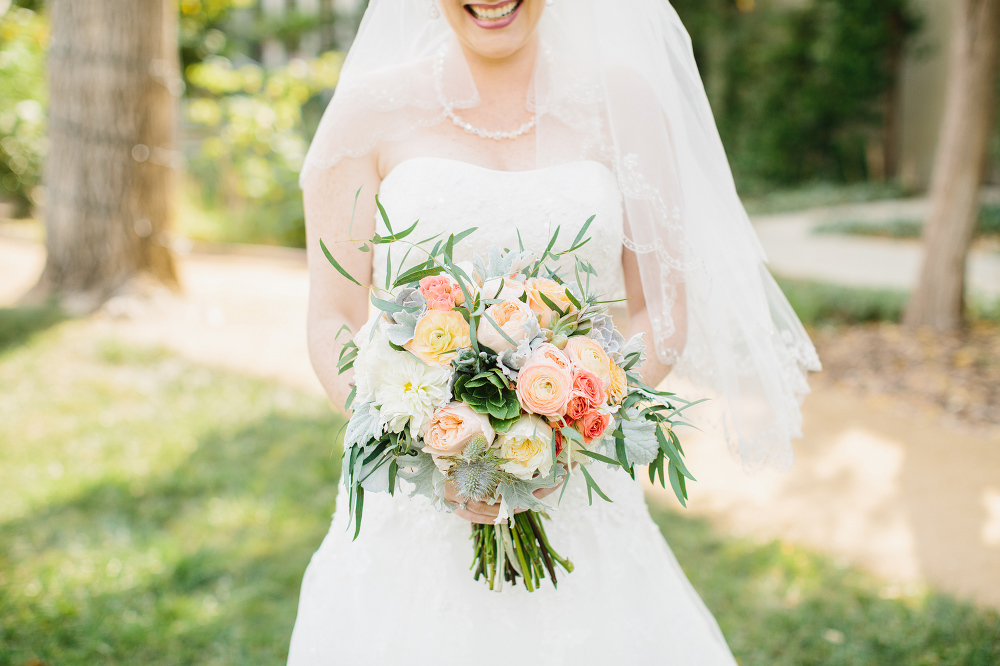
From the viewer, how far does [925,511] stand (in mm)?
4145

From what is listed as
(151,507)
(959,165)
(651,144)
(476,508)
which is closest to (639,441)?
(476,508)

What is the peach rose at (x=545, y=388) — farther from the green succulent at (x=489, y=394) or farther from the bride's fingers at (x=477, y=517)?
the bride's fingers at (x=477, y=517)

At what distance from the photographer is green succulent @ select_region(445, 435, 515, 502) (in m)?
1.40

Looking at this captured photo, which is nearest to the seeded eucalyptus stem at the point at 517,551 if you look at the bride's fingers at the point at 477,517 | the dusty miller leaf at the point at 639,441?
the bride's fingers at the point at 477,517

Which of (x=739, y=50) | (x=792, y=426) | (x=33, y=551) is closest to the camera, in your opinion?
(x=792, y=426)

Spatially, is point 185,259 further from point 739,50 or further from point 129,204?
point 739,50

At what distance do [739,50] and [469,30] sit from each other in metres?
18.5

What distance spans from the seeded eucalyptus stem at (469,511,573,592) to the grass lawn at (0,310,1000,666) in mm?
1720

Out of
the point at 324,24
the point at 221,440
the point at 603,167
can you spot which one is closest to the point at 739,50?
the point at 324,24

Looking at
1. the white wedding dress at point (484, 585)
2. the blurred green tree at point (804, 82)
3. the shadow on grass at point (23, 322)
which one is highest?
the blurred green tree at point (804, 82)

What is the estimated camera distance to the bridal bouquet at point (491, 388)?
138cm

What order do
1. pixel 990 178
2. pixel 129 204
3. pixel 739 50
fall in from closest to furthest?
pixel 129 204 < pixel 990 178 < pixel 739 50

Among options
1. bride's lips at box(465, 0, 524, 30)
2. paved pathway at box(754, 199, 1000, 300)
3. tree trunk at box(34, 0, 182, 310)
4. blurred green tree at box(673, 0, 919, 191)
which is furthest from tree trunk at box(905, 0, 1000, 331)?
blurred green tree at box(673, 0, 919, 191)

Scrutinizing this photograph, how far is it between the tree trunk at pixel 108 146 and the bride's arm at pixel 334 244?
592 cm
